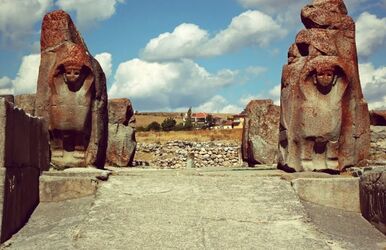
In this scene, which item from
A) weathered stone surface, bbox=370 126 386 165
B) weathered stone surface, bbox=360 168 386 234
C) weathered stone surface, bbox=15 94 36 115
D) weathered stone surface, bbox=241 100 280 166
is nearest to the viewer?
weathered stone surface, bbox=360 168 386 234

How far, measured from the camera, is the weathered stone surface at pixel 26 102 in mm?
9945

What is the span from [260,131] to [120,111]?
4.24 m

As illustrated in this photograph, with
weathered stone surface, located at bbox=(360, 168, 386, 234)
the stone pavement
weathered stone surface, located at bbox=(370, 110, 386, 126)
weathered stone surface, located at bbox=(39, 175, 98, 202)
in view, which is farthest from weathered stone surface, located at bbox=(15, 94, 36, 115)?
weathered stone surface, located at bbox=(370, 110, 386, 126)

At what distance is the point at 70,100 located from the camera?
8773 millimetres

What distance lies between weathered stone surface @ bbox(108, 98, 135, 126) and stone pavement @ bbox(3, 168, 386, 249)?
950 centimetres

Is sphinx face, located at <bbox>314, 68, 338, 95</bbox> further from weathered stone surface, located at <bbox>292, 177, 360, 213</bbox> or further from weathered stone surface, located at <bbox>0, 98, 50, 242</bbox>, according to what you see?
weathered stone surface, located at <bbox>0, 98, 50, 242</bbox>

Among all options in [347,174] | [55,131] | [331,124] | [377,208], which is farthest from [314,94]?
[55,131]

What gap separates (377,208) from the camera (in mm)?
6316

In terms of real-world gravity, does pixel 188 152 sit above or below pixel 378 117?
below

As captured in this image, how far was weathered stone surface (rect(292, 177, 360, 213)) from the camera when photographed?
715 cm

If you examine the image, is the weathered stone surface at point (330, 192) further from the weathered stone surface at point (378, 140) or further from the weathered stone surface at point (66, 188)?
the weathered stone surface at point (378, 140)

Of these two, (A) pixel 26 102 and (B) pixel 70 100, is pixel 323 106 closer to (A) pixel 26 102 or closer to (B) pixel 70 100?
(B) pixel 70 100

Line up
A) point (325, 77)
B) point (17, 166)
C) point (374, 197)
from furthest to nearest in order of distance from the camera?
point (325, 77)
point (374, 197)
point (17, 166)

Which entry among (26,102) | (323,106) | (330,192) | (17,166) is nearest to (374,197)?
(330,192)
